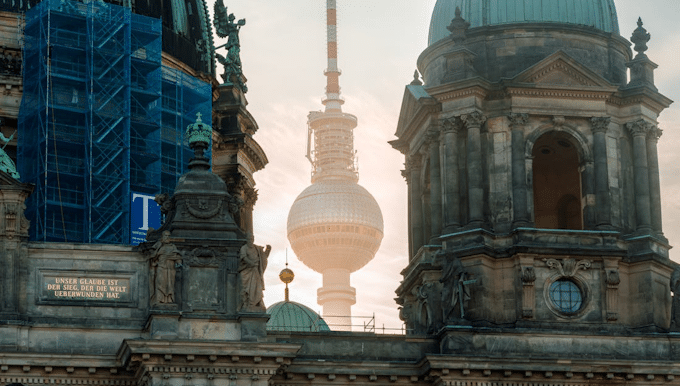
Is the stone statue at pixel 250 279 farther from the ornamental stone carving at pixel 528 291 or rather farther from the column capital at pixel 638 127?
the column capital at pixel 638 127

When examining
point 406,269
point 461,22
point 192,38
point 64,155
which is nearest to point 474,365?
point 406,269

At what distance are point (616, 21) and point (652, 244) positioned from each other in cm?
886

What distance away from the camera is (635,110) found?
64625 millimetres

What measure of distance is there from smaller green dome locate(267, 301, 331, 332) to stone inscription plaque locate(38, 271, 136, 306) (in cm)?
1815

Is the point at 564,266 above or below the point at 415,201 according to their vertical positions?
below

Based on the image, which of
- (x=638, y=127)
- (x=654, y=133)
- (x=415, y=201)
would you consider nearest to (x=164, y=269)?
(x=415, y=201)

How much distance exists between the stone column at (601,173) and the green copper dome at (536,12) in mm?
3955

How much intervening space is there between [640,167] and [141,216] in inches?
725

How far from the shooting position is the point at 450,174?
6406 centimetres

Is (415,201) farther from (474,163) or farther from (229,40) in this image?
(229,40)

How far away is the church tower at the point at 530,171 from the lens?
6247cm

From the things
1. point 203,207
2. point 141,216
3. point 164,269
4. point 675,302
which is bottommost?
point 675,302

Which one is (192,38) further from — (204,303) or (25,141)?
(204,303)

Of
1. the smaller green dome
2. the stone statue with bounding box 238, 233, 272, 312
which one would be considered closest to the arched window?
the smaller green dome
